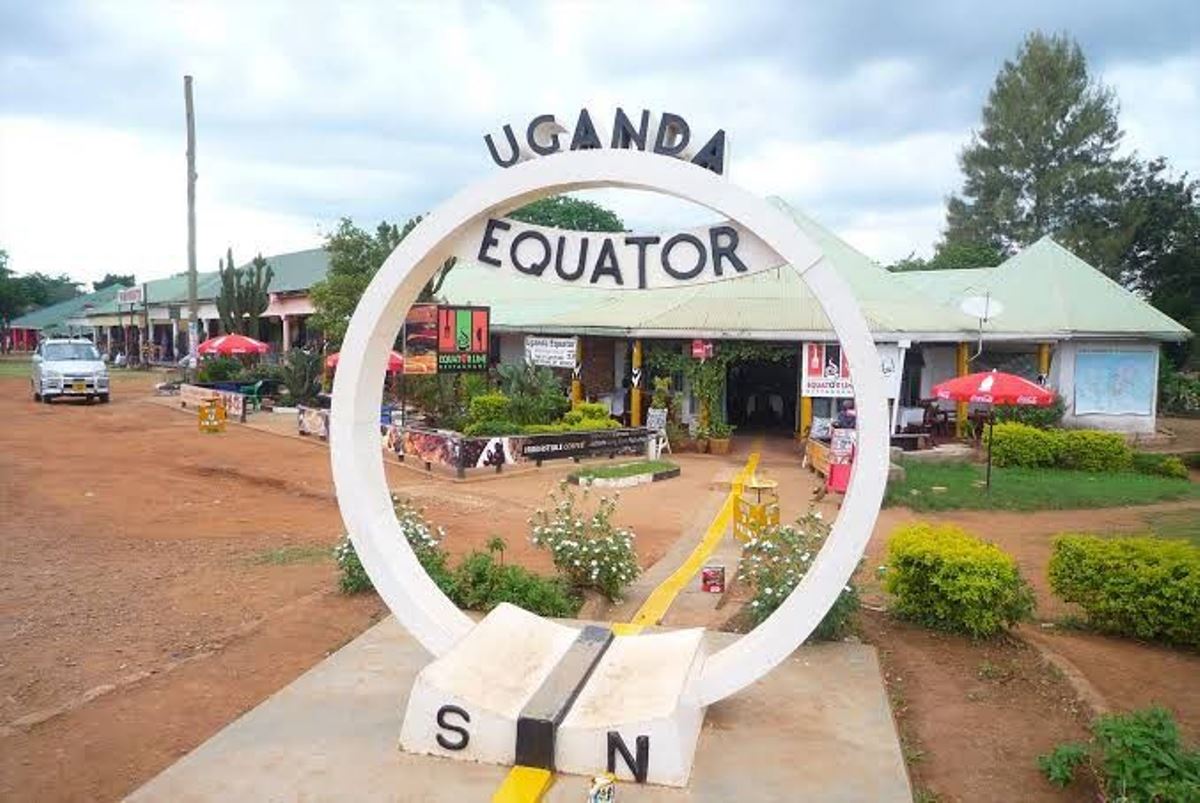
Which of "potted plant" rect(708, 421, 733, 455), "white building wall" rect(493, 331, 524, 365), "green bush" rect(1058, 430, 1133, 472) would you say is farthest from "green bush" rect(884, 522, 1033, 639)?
"white building wall" rect(493, 331, 524, 365)

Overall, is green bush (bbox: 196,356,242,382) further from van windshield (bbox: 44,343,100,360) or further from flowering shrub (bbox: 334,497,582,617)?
flowering shrub (bbox: 334,497,582,617)

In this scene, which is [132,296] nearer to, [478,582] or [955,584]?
[478,582]

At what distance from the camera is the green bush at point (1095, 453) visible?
699 inches

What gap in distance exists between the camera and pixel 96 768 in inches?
201

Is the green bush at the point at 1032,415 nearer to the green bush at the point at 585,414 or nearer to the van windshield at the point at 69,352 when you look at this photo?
the green bush at the point at 585,414

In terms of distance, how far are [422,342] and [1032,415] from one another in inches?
539

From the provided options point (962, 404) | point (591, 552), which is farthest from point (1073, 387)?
point (591, 552)

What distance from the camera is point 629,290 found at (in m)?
5.46

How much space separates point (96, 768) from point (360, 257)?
23.1 m

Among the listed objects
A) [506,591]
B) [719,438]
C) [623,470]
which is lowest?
[623,470]

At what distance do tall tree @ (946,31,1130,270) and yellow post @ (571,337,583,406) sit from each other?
87.1 feet

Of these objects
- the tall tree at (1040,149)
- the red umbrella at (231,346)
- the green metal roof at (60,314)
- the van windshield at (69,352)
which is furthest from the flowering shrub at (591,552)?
the green metal roof at (60,314)

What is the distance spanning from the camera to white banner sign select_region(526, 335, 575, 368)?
70.6ft

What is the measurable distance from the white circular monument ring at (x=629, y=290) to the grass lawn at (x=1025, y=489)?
29.9 ft
